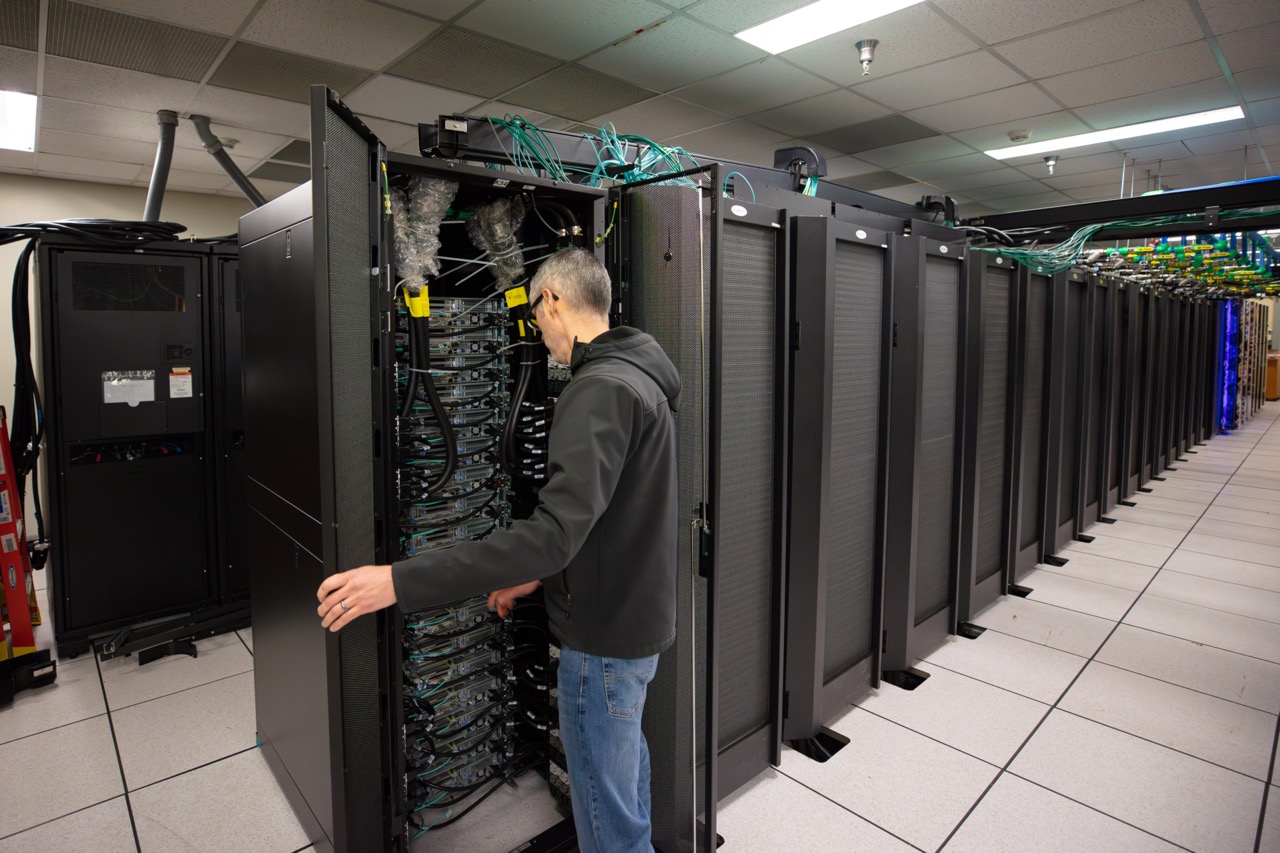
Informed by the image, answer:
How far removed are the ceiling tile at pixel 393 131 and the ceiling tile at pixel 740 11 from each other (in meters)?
2.66

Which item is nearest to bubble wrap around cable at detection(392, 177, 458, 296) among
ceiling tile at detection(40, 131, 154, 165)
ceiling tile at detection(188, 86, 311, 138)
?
ceiling tile at detection(188, 86, 311, 138)

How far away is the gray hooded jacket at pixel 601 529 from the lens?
1.21m

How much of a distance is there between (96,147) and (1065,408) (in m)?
7.33

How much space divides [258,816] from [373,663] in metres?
0.98

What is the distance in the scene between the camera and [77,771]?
2252mm

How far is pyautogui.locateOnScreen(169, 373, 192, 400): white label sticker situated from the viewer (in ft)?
10.9

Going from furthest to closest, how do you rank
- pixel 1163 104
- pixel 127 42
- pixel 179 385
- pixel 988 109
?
pixel 988 109
pixel 1163 104
pixel 127 42
pixel 179 385

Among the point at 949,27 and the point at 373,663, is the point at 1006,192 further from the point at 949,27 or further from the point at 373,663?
the point at 373,663

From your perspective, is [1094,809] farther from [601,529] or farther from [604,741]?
[601,529]

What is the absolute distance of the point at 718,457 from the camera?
5.68 ft

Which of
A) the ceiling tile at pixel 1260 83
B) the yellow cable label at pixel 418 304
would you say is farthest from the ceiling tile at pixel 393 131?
the ceiling tile at pixel 1260 83

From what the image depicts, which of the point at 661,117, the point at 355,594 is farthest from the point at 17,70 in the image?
the point at 355,594

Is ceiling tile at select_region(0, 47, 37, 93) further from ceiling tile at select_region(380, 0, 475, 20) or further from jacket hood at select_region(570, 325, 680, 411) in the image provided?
jacket hood at select_region(570, 325, 680, 411)

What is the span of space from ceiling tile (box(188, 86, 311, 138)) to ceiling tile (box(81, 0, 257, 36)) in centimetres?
89
